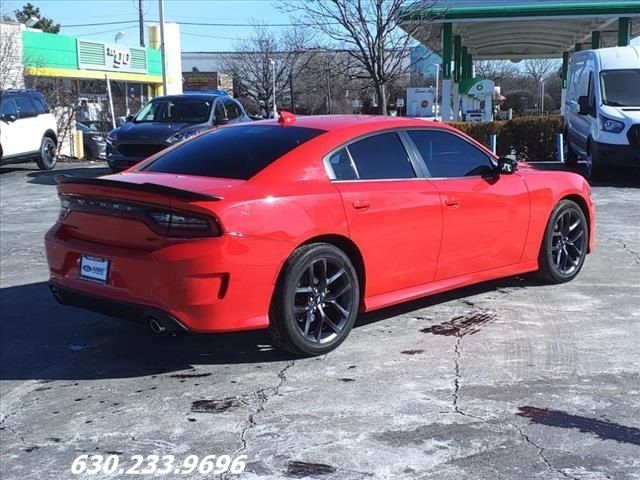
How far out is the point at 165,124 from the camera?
14898mm

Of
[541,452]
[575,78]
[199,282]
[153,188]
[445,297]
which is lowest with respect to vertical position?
[541,452]

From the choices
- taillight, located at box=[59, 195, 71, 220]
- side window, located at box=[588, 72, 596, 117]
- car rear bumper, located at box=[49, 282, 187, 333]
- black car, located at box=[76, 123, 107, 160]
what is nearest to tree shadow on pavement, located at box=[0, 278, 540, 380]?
car rear bumper, located at box=[49, 282, 187, 333]

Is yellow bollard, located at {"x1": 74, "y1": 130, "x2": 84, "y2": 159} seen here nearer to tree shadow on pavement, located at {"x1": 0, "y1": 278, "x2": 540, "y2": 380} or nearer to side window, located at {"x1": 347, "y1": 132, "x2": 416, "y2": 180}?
tree shadow on pavement, located at {"x1": 0, "y1": 278, "x2": 540, "y2": 380}

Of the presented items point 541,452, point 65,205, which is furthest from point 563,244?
point 65,205

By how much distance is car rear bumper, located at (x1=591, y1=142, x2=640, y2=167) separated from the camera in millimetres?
13695

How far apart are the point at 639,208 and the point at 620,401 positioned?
8192 mm

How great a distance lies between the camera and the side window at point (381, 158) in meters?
5.30

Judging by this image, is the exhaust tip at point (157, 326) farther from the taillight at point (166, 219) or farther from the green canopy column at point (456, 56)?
the green canopy column at point (456, 56)

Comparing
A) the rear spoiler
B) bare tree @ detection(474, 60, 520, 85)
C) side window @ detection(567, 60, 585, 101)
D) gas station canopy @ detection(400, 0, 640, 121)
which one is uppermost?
bare tree @ detection(474, 60, 520, 85)

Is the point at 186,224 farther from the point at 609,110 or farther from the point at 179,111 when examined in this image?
the point at 609,110

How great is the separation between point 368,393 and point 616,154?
11164 millimetres

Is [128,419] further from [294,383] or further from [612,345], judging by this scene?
[612,345]

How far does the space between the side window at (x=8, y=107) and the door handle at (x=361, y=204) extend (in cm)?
1408

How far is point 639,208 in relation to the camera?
11.6m
